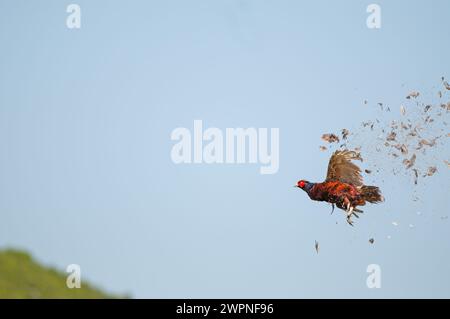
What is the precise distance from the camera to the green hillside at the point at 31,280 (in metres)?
20.6

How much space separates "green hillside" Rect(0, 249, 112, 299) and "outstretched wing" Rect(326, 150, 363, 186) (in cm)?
609

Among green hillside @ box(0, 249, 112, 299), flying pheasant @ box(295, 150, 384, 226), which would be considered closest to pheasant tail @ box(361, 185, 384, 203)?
flying pheasant @ box(295, 150, 384, 226)

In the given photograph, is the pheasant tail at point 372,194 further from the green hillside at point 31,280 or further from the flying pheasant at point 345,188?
the green hillside at point 31,280

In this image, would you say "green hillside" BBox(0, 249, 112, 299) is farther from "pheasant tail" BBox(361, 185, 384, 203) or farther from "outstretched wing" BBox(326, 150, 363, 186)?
"pheasant tail" BBox(361, 185, 384, 203)

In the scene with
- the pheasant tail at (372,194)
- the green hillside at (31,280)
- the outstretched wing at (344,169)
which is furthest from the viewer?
the green hillside at (31,280)

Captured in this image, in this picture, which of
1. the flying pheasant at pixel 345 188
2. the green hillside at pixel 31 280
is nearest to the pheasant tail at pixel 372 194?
the flying pheasant at pixel 345 188

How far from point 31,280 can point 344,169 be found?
7398mm

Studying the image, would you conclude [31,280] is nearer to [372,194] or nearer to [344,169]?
[344,169]

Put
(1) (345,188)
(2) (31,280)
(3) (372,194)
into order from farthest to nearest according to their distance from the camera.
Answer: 1. (2) (31,280)
2. (1) (345,188)
3. (3) (372,194)

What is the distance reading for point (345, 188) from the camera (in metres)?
19.3

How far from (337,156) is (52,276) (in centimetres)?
721

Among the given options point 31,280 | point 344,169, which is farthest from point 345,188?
point 31,280
